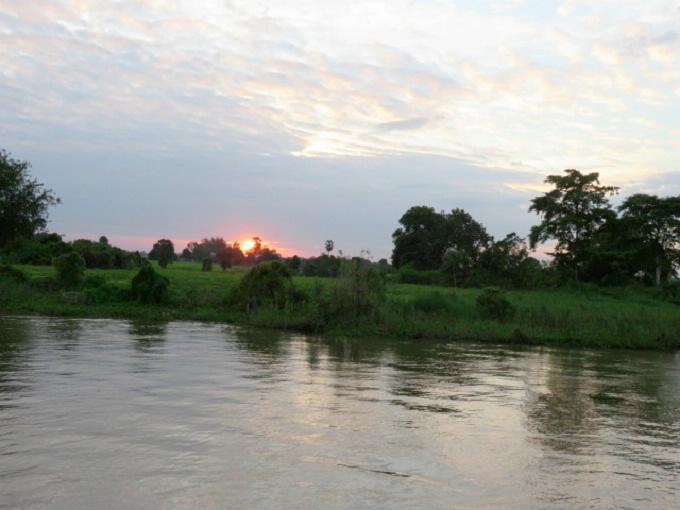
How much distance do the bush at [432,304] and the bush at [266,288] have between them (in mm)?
6103

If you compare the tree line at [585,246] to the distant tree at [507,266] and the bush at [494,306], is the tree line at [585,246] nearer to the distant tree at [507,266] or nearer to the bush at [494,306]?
the distant tree at [507,266]

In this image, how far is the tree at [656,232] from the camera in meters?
54.3

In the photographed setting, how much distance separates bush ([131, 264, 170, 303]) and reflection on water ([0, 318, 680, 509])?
1571cm

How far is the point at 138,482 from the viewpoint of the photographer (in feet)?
23.6

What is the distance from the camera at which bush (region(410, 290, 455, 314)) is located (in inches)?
1243

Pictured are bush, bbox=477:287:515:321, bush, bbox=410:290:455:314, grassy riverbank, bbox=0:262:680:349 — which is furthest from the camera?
bush, bbox=410:290:455:314

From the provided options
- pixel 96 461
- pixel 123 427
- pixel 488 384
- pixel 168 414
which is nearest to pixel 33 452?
pixel 96 461

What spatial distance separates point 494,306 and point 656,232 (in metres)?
30.9

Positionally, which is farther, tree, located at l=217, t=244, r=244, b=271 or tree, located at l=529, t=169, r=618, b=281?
tree, located at l=217, t=244, r=244, b=271

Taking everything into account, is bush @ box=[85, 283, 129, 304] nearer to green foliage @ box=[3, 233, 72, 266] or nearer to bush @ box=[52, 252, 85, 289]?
bush @ box=[52, 252, 85, 289]

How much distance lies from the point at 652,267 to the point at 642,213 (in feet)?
15.4

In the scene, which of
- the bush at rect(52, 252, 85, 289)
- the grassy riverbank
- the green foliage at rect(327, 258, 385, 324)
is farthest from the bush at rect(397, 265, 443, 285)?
the bush at rect(52, 252, 85, 289)

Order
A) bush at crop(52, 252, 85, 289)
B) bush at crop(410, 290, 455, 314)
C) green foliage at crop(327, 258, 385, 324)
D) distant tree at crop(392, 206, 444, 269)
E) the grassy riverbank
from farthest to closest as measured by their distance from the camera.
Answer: distant tree at crop(392, 206, 444, 269), bush at crop(52, 252, 85, 289), bush at crop(410, 290, 455, 314), green foliage at crop(327, 258, 385, 324), the grassy riverbank

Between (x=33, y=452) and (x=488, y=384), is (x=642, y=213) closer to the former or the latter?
(x=488, y=384)
